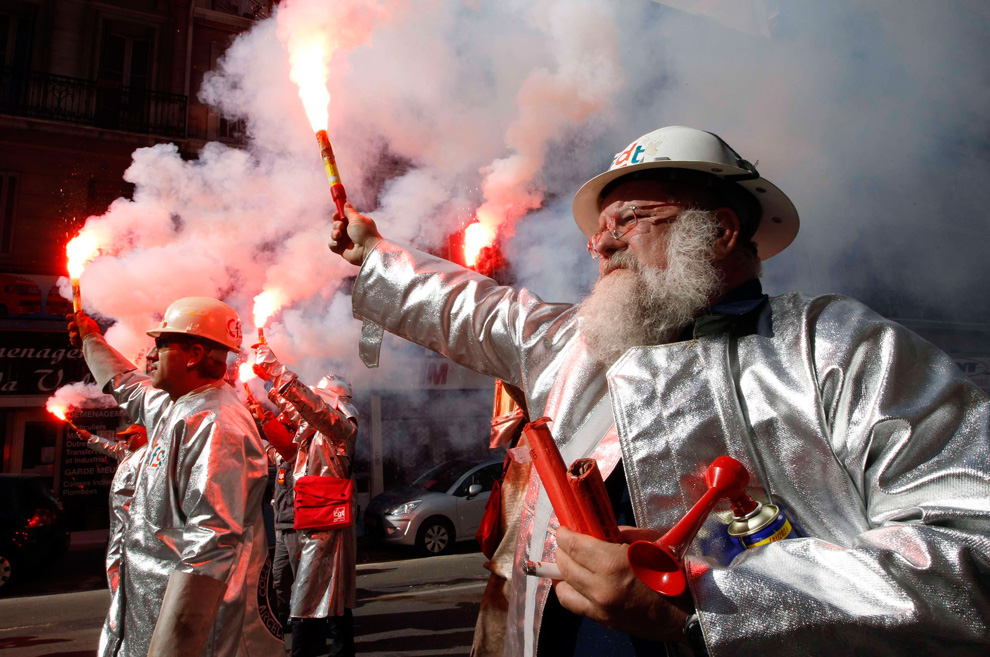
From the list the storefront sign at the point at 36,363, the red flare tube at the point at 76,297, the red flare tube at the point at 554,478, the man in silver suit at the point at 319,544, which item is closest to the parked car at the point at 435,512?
the man in silver suit at the point at 319,544

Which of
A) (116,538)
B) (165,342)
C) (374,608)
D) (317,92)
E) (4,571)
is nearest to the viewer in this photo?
(317,92)

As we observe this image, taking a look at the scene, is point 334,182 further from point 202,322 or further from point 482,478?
point 482,478

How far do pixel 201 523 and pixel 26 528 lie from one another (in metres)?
7.65

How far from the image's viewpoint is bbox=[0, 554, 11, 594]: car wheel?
795 centimetres

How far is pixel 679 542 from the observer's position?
1043mm

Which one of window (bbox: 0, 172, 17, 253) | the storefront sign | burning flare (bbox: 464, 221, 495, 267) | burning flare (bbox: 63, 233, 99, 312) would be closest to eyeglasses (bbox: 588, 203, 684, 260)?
burning flare (bbox: 464, 221, 495, 267)

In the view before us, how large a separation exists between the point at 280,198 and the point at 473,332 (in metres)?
5.10

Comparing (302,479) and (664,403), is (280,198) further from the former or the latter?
(664,403)

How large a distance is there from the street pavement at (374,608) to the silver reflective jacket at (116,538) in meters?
3.09

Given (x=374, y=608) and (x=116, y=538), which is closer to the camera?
(x=116, y=538)

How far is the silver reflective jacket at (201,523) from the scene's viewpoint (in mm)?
2469

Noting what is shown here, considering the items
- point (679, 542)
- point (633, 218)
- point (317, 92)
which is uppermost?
point (317, 92)

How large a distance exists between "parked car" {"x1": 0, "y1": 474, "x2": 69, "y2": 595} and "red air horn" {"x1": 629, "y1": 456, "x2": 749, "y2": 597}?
Result: 9.64 m

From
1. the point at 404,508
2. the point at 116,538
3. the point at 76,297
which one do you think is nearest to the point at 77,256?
the point at 76,297
